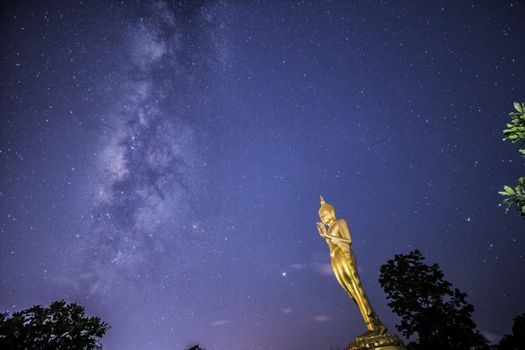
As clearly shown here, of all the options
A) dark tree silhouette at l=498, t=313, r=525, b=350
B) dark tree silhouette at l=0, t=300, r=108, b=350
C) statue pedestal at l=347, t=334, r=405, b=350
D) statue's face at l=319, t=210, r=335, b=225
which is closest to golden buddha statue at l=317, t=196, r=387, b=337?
statue's face at l=319, t=210, r=335, b=225

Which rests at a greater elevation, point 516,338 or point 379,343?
point 379,343

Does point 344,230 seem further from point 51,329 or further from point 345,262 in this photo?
point 51,329

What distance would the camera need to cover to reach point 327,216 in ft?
38.8

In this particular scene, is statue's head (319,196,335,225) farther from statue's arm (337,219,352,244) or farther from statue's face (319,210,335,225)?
statue's arm (337,219,352,244)

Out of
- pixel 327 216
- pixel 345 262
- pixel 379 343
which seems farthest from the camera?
pixel 327 216

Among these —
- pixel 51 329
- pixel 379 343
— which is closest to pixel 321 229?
pixel 379 343

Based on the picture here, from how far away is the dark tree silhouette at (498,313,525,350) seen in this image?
7145mm

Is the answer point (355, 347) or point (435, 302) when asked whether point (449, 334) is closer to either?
point (435, 302)

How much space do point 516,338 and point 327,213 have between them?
642 centimetres

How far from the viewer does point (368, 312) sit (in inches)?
384

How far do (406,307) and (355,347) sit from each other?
7.41ft

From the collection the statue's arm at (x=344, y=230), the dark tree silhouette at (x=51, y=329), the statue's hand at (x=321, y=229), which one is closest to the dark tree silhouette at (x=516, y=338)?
the statue's arm at (x=344, y=230)

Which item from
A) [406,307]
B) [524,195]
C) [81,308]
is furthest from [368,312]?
[81,308]

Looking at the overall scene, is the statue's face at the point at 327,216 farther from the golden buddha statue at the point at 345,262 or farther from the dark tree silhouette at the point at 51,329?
the dark tree silhouette at the point at 51,329
